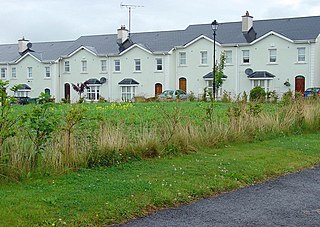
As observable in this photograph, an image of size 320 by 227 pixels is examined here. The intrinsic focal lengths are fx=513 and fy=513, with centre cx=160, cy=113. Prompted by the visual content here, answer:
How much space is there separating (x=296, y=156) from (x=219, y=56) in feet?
140

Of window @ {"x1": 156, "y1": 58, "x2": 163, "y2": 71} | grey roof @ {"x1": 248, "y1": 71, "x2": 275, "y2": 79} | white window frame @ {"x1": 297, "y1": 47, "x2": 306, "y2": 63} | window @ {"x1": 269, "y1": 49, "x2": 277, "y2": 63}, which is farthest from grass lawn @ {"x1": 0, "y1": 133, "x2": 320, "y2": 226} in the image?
window @ {"x1": 156, "y1": 58, "x2": 163, "y2": 71}

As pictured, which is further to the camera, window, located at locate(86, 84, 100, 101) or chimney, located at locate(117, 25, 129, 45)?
chimney, located at locate(117, 25, 129, 45)

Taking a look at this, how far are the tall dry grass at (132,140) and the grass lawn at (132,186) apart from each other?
33cm

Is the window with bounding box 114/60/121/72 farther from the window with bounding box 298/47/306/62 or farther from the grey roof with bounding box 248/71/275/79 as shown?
the window with bounding box 298/47/306/62

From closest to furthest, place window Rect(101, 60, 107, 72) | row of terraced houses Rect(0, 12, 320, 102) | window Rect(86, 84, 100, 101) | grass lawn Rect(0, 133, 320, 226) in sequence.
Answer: grass lawn Rect(0, 133, 320, 226) → row of terraced houses Rect(0, 12, 320, 102) → window Rect(86, 84, 100, 101) → window Rect(101, 60, 107, 72)

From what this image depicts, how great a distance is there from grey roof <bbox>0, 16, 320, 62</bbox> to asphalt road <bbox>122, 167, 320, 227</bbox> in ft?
144

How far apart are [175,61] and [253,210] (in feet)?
169

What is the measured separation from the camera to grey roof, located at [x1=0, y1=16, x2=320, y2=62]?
53.7 meters

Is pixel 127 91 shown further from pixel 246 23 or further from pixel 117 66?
pixel 246 23

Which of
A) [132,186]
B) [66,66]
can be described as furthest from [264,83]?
[132,186]

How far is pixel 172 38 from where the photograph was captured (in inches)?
2413

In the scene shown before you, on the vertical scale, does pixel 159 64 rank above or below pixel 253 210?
above

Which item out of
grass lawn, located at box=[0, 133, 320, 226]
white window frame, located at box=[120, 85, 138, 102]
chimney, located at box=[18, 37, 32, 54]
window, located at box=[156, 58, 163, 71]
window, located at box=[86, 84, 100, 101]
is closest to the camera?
grass lawn, located at box=[0, 133, 320, 226]

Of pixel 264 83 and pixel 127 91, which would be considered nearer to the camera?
pixel 264 83
